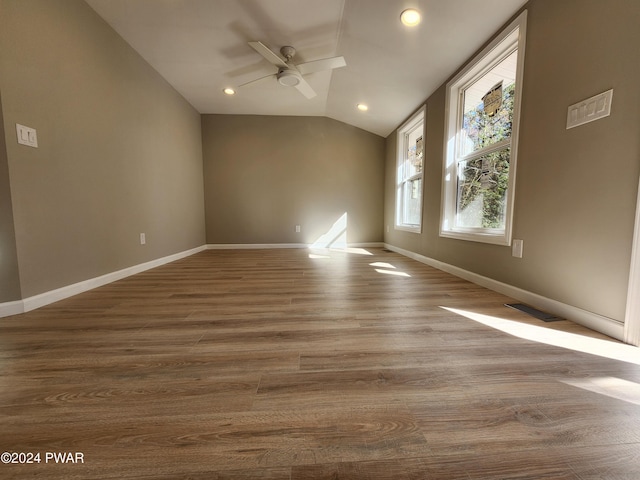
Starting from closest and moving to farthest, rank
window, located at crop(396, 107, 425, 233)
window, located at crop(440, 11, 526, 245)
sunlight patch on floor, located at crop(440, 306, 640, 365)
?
sunlight patch on floor, located at crop(440, 306, 640, 365) < window, located at crop(440, 11, 526, 245) < window, located at crop(396, 107, 425, 233)

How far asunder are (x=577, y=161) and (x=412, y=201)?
247 centimetres

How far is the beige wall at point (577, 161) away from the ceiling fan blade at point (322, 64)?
1.51 metres

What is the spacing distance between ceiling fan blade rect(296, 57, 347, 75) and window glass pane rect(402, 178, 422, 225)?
1.86 m

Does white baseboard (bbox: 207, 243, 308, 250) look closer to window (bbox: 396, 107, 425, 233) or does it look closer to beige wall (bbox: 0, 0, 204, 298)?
beige wall (bbox: 0, 0, 204, 298)

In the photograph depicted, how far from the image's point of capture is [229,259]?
3.56m

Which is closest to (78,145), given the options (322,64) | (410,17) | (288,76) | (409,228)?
(288,76)

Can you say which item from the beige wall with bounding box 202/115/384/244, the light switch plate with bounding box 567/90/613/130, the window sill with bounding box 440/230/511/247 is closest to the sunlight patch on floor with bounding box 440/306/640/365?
the window sill with bounding box 440/230/511/247

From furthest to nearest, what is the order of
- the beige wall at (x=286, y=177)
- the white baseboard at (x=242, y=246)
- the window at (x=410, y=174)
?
the white baseboard at (x=242, y=246), the beige wall at (x=286, y=177), the window at (x=410, y=174)

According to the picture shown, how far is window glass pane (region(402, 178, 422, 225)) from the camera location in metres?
3.62

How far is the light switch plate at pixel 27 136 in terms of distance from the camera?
152cm

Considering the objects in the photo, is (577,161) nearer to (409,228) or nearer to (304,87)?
(409,228)

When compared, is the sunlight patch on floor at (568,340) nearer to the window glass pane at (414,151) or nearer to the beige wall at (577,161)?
the beige wall at (577,161)

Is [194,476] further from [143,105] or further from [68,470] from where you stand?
[143,105]

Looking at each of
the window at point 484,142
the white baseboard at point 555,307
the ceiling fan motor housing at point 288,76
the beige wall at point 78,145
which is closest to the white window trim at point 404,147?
the window at point 484,142
